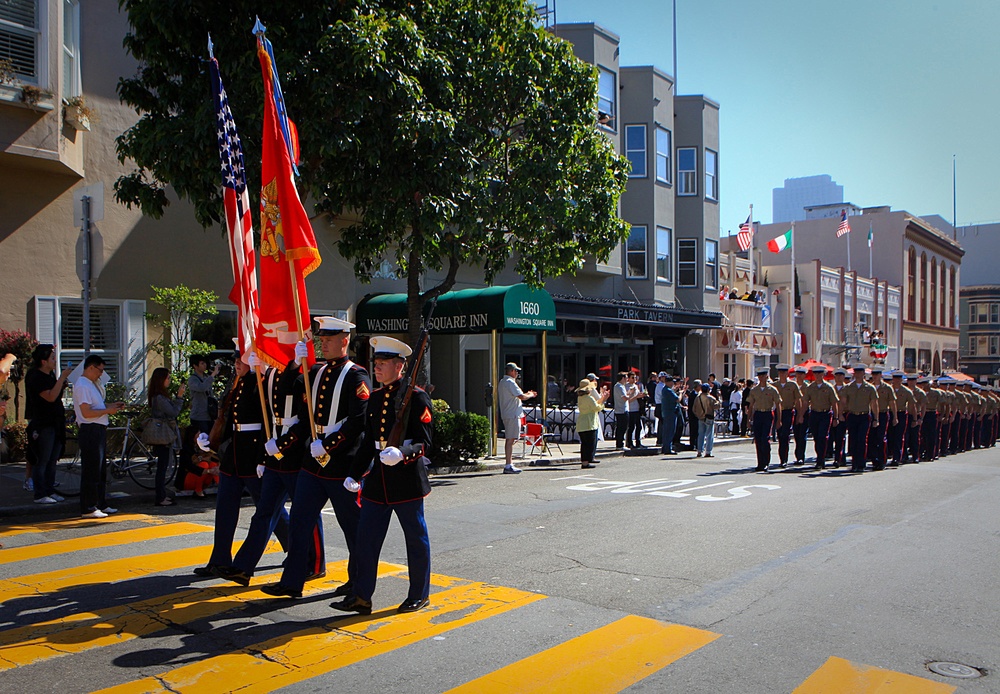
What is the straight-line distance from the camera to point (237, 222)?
27.1 feet

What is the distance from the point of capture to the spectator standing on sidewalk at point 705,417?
63.1 feet

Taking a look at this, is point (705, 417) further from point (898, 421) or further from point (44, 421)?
point (44, 421)

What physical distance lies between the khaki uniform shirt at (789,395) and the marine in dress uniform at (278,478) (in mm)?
12481

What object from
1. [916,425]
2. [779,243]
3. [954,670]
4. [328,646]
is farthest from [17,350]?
[779,243]

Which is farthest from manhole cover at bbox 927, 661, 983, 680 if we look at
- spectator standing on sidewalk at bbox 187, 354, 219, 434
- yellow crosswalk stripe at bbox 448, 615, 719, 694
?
spectator standing on sidewalk at bbox 187, 354, 219, 434

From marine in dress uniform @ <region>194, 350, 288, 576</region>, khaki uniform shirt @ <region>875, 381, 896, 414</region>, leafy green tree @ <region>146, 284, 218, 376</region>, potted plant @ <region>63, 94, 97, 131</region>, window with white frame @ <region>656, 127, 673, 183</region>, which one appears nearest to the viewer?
marine in dress uniform @ <region>194, 350, 288, 576</region>

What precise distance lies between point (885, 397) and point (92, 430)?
1492cm

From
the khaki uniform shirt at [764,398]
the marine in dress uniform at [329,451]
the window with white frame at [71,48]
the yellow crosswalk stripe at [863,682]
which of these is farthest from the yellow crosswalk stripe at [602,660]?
the window with white frame at [71,48]

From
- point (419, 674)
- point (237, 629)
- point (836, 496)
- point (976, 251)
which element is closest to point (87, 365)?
point (237, 629)

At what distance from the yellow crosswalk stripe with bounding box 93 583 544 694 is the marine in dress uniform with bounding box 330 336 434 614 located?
0.19m

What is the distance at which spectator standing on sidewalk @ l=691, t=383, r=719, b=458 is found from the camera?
63.1 feet

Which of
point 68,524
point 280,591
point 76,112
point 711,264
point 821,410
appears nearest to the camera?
point 280,591

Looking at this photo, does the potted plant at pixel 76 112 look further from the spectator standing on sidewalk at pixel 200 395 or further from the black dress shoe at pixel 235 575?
the black dress shoe at pixel 235 575

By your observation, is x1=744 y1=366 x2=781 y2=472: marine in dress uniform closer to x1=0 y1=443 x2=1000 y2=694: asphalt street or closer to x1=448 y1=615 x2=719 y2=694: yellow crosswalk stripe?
x1=0 y1=443 x2=1000 y2=694: asphalt street
